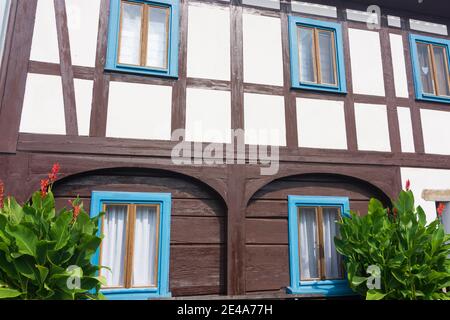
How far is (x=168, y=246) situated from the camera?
4734mm

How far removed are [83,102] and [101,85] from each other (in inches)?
13.4

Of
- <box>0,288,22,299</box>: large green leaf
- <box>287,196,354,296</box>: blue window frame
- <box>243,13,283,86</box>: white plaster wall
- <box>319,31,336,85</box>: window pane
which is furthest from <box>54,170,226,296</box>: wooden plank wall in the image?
<box>319,31,336,85</box>: window pane

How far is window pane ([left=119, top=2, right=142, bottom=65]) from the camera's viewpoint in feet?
16.7

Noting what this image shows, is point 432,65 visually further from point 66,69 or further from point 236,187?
point 66,69

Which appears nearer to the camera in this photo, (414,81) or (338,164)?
(338,164)

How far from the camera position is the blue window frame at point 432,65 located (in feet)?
20.3

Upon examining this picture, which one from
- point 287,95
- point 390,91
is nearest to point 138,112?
point 287,95

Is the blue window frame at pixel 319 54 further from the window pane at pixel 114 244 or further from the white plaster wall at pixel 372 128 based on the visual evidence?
the window pane at pixel 114 244

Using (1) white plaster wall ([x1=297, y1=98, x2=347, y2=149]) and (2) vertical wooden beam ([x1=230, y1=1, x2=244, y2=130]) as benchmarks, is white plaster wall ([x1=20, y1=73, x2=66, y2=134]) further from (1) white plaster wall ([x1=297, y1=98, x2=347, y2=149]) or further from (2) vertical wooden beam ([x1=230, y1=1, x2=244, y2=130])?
(1) white plaster wall ([x1=297, y1=98, x2=347, y2=149])

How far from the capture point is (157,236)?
4773 mm
